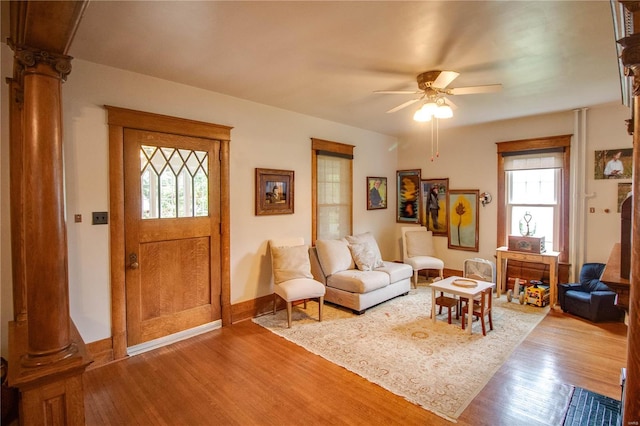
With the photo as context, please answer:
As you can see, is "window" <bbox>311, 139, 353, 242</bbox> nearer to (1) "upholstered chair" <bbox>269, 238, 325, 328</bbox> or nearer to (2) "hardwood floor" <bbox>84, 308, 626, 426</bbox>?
(1) "upholstered chair" <bbox>269, 238, 325, 328</bbox>

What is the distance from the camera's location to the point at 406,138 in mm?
6613

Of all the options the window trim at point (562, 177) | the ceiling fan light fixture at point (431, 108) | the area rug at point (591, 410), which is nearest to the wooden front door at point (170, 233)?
the ceiling fan light fixture at point (431, 108)

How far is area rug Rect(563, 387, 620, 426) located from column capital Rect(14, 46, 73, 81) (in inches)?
147

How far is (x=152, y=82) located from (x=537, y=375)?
4.57 m

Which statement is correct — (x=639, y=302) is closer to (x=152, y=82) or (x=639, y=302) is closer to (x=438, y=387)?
(x=438, y=387)

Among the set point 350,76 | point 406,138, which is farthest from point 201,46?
point 406,138

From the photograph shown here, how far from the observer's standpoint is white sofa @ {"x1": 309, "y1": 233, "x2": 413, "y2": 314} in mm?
4285

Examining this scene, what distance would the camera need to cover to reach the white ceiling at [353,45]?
210cm

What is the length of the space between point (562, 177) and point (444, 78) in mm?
3318

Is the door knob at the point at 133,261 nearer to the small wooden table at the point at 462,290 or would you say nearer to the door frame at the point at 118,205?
the door frame at the point at 118,205

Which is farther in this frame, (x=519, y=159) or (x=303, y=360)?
(x=519, y=159)

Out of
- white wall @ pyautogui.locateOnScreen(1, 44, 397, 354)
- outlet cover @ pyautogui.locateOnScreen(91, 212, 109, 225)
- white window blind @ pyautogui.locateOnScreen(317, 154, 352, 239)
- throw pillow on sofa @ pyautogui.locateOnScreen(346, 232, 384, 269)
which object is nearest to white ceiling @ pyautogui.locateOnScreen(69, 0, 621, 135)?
white wall @ pyautogui.locateOnScreen(1, 44, 397, 354)

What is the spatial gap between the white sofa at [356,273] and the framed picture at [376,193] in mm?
1160

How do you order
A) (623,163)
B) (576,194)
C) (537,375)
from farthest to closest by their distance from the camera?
(576,194) < (623,163) < (537,375)
